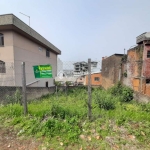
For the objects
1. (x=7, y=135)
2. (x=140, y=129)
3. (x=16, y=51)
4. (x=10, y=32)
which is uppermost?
(x=10, y=32)

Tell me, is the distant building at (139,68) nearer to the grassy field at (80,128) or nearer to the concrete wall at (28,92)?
the grassy field at (80,128)

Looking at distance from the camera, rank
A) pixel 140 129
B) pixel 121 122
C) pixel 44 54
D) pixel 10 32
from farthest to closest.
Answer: pixel 44 54 < pixel 10 32 < pixel 121 122 < pixel 140 129


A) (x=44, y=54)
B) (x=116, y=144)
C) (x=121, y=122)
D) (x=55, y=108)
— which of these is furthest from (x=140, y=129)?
(x=44, y=54)

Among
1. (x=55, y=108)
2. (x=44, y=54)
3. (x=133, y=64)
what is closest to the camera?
(x=55, y=108)

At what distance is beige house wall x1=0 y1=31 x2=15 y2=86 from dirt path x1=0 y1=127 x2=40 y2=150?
216 inches

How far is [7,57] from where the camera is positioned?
700 centimetres

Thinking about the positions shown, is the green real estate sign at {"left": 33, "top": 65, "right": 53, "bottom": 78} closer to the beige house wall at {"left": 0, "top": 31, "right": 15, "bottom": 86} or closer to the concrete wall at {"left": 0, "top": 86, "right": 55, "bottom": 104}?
the concrete wall at {"left": 0, "top": 86, "right": 55, "bottom": 104}

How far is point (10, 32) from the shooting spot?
6805 mm

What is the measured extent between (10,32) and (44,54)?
501 cm

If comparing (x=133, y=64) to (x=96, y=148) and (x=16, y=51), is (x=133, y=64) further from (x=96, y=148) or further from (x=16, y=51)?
(x=16, y=51)

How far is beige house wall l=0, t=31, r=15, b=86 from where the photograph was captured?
6875 mm

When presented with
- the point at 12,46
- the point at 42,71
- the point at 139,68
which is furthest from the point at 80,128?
the point at 139,68

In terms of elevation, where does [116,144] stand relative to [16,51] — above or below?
below

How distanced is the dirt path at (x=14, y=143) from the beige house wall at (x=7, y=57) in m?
5.49
